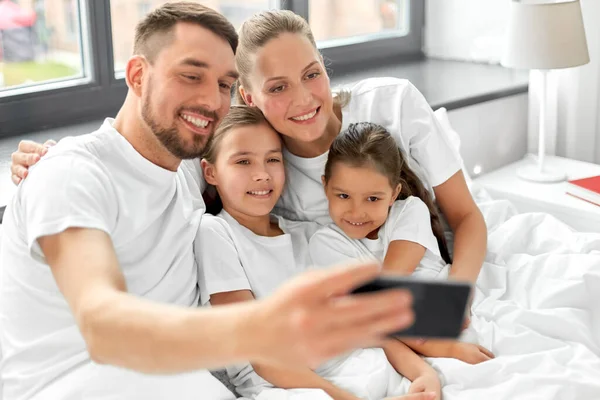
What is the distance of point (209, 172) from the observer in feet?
5.36

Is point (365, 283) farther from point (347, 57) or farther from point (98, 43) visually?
point (347, 57)

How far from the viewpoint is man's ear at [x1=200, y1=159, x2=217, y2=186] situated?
5.34 ft

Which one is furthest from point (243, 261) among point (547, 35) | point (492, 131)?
point (492, 131)

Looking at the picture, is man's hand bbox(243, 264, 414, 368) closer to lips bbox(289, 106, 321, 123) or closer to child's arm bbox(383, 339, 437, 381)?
child's arm bbox(383, 339, 437, 381)

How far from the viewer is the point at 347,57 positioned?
9.67 ft

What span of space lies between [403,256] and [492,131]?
1.19m

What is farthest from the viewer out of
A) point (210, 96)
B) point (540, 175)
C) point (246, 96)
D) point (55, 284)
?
point (540, 175)

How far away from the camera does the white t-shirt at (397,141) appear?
1.75 metres

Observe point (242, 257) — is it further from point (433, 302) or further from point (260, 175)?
point (433, 302)

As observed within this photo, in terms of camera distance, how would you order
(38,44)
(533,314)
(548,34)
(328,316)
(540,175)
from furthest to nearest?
1. (540,175)
2. (548,34)
3. (38,44)
4. (533,314)
5. (328,316)

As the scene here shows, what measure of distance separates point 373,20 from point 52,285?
A: 87.3 inches

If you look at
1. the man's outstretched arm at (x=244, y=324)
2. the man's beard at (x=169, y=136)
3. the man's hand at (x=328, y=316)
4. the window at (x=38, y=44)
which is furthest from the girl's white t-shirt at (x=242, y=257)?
the window at (x=38, y=44)

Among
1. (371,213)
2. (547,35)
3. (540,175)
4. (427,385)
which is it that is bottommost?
(427,385)

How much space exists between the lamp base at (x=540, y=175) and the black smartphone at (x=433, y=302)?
1.82 meters
